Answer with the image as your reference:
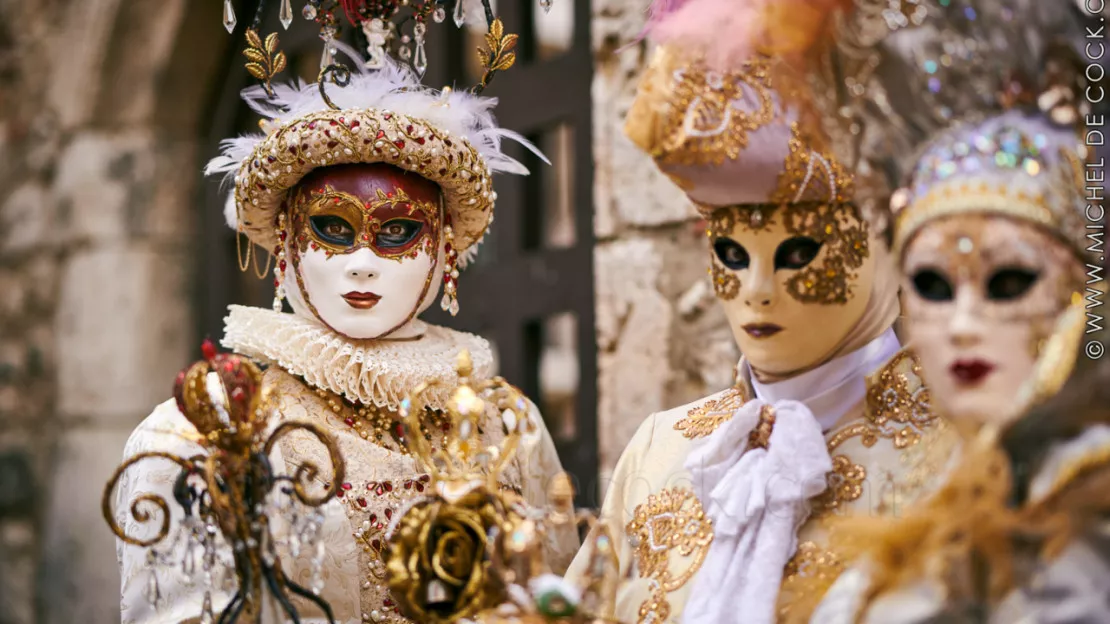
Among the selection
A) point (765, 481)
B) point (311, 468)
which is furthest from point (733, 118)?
point (311, 468)

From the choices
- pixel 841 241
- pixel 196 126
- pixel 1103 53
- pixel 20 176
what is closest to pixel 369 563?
pixel 841 241

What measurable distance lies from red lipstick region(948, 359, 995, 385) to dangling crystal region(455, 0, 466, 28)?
134 cm

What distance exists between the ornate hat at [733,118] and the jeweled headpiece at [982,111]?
24cm

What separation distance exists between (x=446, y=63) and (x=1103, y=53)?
304cm

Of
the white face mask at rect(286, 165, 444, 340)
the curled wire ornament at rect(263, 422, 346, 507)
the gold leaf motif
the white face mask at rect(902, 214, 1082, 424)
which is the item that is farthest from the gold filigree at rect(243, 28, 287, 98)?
the white face mask at rect(902, 214, 1082, 424)

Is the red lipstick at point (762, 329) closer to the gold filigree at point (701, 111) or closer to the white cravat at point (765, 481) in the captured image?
the white cravat at point (765, 481)

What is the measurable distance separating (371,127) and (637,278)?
1.24 meters

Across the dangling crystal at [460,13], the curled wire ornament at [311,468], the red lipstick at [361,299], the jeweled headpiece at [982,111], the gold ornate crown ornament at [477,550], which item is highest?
the dangling crystal at [460,13]

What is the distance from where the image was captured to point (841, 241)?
7.27 feet

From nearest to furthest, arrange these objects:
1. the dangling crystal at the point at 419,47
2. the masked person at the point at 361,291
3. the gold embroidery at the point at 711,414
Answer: the gold embroidery at the point at 711,414, the masked person at the point at 361,291, the dangling crystal at the point at 419,47

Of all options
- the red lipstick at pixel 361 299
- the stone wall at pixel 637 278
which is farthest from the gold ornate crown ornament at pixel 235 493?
the stone wall at pixel 637 278

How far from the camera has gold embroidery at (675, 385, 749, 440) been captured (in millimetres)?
2439

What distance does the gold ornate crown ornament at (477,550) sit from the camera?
6.30 ft

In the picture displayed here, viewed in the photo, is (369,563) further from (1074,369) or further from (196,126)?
(196,126)
